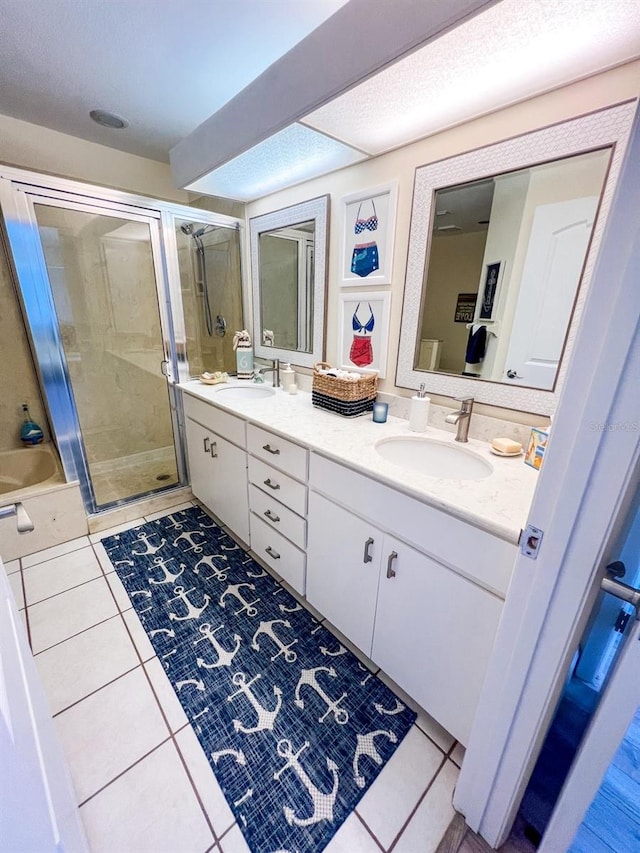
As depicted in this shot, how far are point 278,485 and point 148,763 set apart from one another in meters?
0.99

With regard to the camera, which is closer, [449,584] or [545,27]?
[545,27]

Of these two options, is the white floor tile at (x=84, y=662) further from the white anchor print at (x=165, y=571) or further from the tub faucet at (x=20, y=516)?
the tub faucet at (x=20, y=516)

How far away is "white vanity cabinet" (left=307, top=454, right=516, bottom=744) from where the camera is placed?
36.6 inches

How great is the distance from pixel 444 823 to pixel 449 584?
656 mm

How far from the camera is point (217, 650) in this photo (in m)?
1.41

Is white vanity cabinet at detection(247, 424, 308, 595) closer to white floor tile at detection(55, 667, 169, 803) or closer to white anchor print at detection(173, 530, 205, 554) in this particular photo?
white anchor print at detection(173, 530, 205, 554)

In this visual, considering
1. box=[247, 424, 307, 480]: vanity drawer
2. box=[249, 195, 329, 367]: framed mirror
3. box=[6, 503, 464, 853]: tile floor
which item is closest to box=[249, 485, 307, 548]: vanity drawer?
box=[247, 424, 307, 480]: vanity drawer

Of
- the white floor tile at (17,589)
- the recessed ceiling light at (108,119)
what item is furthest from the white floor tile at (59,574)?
the recessed ceiling light at (108,119)

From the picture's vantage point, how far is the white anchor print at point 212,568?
1786 mm

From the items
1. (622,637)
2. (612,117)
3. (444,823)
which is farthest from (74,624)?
(612,117)

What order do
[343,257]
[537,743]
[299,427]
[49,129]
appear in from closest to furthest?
[537,743] < [299,427] < [343,257] < [49,129]

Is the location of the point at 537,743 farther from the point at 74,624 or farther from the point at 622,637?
the point at 74,624

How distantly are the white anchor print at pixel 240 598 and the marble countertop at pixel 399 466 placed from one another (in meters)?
0.86

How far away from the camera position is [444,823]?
945mm
